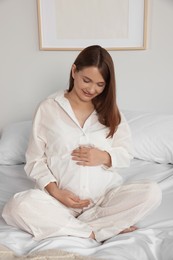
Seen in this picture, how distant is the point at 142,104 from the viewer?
1.89 meters

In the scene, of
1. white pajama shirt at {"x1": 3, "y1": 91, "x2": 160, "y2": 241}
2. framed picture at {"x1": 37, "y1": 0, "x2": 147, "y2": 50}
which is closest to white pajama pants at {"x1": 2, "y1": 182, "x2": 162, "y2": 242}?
white pajama shirt at {"x1": 3, "y1": 91, "x2": 160, "y2": 241}

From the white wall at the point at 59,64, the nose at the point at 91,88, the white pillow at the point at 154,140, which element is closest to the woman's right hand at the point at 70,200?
the nose at the point at 91,88

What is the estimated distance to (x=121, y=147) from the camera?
1.34 meters

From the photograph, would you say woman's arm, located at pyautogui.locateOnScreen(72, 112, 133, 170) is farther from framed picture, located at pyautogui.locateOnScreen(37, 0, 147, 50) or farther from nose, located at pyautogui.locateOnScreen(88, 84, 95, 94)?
framed picture, located at pyautogui.locateOnScreen(37, 0, 147, 50)

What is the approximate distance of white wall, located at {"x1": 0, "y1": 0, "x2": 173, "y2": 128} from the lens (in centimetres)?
175

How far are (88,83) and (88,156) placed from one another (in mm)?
285

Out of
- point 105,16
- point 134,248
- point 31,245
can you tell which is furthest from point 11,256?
point 105,16

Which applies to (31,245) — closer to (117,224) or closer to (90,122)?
(117,224)

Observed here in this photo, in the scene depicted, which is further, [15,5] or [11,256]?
[15,5]

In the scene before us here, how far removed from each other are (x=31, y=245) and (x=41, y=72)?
44.8 inches

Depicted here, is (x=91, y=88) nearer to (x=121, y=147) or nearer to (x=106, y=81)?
(x=106, y=81)

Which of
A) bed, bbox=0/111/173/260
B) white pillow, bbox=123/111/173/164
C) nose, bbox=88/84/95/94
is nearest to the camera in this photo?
bed, bbox=0/111/173/260

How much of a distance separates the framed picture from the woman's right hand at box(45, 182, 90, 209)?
35.8 inches

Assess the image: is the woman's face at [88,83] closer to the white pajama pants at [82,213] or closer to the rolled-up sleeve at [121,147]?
the rolled-up sleeve at [121,147]
